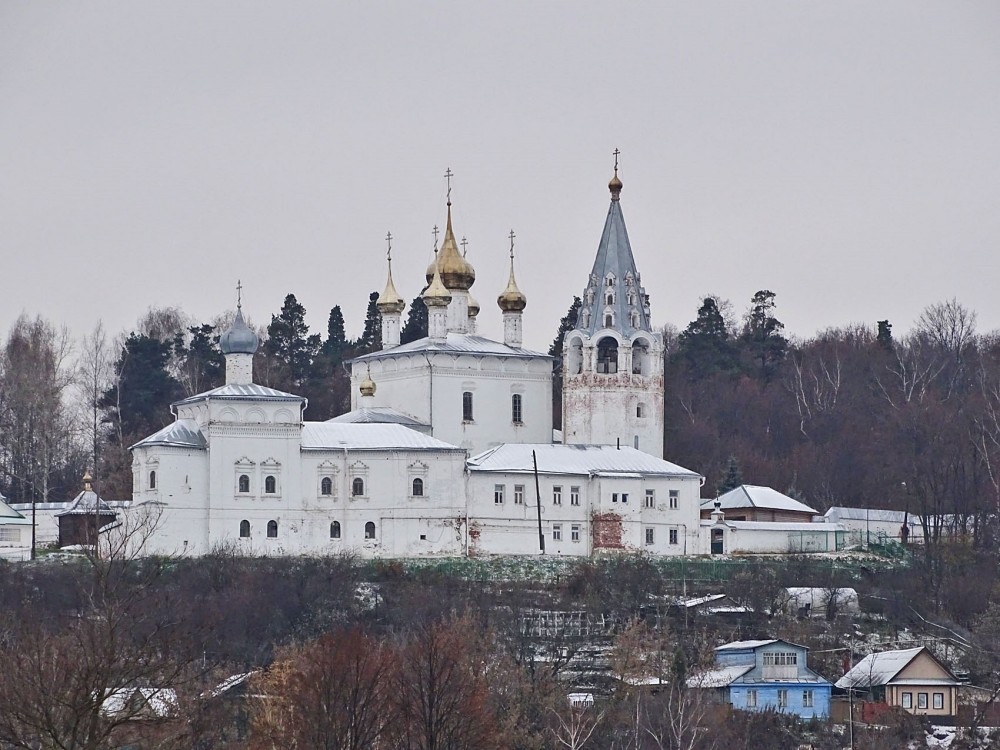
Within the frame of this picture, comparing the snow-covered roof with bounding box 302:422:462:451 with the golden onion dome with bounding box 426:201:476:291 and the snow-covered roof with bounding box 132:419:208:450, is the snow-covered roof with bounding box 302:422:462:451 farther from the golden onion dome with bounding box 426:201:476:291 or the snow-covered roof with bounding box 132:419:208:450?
the golden onion dome with bounding box 426:201:476:291

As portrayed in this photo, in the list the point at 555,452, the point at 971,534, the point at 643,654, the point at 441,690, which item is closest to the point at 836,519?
the point at 971,534

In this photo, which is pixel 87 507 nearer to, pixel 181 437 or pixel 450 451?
pixel 181 437

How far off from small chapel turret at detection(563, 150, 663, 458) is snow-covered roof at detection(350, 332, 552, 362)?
0.89 meters

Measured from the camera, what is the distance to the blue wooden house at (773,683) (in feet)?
132

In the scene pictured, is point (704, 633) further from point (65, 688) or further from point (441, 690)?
point (65, 688)

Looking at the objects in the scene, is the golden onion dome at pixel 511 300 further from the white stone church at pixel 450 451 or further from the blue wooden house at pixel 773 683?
the blue wooden house at pixel 773 683

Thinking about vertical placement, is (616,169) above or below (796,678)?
above

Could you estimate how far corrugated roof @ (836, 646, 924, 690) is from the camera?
41.2 meters

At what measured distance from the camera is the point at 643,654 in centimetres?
4153

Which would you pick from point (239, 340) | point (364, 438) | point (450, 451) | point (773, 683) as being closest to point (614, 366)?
point (450, 451)

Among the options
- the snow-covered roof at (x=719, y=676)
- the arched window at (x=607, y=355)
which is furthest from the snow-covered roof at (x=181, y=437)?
the snow-covered roof at (x=719, y=676)

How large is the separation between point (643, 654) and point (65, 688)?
63.9 ft

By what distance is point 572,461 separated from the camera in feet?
159

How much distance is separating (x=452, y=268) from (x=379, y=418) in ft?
14.3
